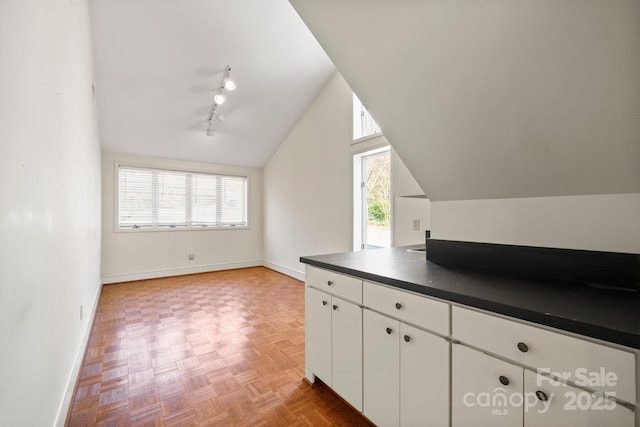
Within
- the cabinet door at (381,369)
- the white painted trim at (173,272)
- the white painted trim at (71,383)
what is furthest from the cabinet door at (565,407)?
the white painted trim at (173,272)

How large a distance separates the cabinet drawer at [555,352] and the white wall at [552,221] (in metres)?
0.61

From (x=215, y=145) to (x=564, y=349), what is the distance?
17.2 ft

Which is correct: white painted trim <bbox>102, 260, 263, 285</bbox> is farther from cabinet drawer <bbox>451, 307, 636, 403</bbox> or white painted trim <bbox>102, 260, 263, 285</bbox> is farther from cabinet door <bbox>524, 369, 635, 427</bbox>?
cabinet door <bbox>524, 369, 635, 427</bbox>

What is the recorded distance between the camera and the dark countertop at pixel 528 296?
73 cm

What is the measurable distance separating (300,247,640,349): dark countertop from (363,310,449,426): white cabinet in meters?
0.21

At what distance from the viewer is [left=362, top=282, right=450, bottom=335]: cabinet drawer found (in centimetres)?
107

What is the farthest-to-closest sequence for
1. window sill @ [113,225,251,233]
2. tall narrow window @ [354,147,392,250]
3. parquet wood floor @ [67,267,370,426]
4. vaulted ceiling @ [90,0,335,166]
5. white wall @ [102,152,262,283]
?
window sill @ [113,225,251,233]
white wall @ [102,152,262,283]
tall narrow window @ [354,147,392,250]
vaulted ceiling @ [90,0,335,166]
parquet wood floor @ [67,267,370,426]

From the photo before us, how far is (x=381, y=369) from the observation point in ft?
4.27

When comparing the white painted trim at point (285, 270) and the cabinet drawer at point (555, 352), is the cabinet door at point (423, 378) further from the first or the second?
the white painted trim at point (285, 270)

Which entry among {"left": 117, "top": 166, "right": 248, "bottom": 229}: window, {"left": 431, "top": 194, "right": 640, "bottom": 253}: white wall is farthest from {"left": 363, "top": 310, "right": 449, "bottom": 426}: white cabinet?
{"left": 117, "top": 166, "right": 248, "bottom": 229}: window

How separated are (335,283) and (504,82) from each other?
49.1 inches

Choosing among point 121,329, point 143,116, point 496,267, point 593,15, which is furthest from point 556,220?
point 143,116

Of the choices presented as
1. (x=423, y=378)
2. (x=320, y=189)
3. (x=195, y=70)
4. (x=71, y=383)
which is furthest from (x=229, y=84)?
(x=423, y=378)

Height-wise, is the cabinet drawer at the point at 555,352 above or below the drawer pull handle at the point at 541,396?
above
